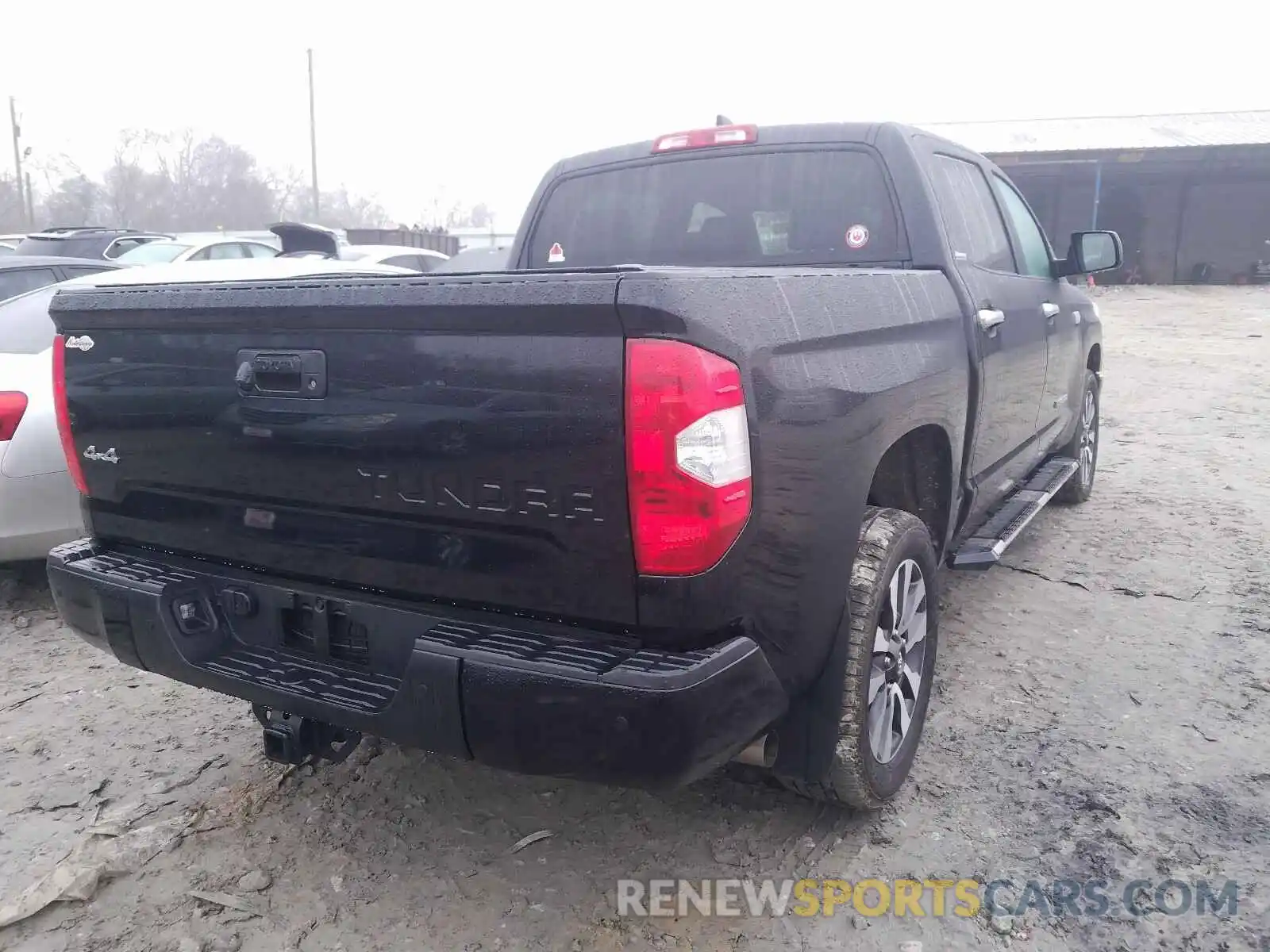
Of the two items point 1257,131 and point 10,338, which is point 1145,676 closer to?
point 10,338

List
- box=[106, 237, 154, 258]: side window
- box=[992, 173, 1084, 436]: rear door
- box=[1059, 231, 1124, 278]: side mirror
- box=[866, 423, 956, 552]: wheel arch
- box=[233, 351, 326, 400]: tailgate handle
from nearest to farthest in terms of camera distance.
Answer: box=[233, 351, 326, 400]: tailgate handle < box=[866, 423, 956, 552]: wheel arch < box=[992, 173, 1084, 436]: rear door < box=[1059, 231, 1124, 278]: side mirror < box=[106, 237, 154, 258]: side window

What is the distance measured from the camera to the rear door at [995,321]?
338 centimetres

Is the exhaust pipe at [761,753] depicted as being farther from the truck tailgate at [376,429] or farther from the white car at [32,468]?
the white car at [32,468]

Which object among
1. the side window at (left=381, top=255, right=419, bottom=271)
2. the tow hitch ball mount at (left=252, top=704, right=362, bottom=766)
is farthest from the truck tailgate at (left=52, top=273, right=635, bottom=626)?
the side window at (left=381, top=255, right=419, bottom=271)

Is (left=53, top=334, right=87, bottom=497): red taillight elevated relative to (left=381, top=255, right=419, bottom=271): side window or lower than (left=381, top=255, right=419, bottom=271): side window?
lower

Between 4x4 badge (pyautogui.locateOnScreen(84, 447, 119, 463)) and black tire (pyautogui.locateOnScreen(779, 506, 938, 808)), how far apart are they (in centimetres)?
194

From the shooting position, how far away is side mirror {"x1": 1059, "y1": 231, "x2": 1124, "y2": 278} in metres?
4.53

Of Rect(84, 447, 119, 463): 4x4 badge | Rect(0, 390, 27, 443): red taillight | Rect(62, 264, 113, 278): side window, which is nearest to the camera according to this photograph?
Rect(84, 447, 119, 463): 4x4 badge

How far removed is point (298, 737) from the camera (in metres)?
2.39

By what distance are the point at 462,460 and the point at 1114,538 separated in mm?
4444

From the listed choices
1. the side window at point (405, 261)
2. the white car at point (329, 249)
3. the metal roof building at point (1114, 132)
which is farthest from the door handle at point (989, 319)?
the metal roof building at point (1114, 132)

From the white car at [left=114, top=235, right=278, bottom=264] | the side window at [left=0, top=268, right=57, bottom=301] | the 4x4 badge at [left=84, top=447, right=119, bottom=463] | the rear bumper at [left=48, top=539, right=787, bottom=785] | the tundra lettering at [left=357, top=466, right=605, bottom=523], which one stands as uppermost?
the white car at [left=114, top=235, right=278, bottom=264]

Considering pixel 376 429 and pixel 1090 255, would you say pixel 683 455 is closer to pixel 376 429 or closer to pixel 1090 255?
pixel 376 429

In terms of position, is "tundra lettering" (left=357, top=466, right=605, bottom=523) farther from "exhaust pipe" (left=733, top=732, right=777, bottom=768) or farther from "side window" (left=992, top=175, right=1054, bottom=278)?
"side window" (left=992, top=175, right=1054, bottom=278)
